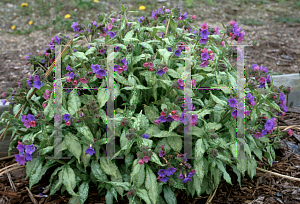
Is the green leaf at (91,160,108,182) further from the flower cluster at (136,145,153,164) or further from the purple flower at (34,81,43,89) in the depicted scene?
the purple flower at (34,81,43,89)

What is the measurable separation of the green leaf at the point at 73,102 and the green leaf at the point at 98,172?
0.38 metres

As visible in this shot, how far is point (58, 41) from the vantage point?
226 cm

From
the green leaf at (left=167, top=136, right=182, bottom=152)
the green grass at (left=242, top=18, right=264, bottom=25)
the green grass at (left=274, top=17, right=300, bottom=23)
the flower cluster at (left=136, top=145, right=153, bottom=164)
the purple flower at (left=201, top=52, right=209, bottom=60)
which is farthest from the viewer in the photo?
the green grass at (left=274, top=17, right=300, bottom=23)

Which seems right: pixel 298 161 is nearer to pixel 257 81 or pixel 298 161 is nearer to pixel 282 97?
pixel 282 97

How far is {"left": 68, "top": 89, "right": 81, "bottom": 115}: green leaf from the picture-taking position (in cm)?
191

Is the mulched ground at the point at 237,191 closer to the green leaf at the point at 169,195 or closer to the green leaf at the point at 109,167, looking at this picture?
the green leaf at the point at 169,195

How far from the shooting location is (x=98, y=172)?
6.27 feet

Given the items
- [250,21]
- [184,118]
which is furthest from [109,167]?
[250,21]

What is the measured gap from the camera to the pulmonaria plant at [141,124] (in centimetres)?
181

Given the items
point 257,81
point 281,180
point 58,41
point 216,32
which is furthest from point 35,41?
point 281,180

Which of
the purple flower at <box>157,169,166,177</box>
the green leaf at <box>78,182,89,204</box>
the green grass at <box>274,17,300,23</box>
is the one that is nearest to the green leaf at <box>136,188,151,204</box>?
the purple flower at <box>157,169,166,177</box>

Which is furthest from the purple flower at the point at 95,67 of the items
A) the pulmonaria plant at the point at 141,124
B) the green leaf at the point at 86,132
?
the green leaf at the point at 86,132

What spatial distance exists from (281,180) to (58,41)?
209cm

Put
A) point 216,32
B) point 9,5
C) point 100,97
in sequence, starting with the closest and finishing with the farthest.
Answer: point 100,97 < point 216,32 < point 9,5
